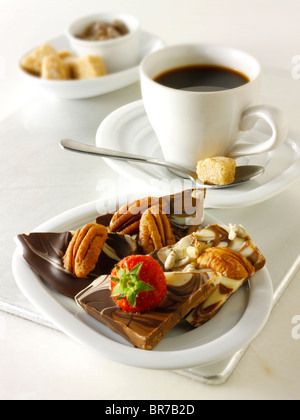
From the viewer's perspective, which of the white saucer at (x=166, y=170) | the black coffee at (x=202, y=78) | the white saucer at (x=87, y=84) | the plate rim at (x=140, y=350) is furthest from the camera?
the white saucer at (x=87, y=84)

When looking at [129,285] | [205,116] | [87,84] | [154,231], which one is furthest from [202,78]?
[129,285]

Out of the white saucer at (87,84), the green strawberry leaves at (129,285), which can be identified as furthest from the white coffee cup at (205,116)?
the green strawberry leaves at (129,285)

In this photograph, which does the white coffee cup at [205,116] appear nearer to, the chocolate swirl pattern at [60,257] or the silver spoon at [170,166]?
the silver spoon at [170,166]

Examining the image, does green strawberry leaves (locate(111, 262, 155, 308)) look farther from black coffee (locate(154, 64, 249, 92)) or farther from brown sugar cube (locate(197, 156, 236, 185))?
black coffee (locate(154, 64, 249, 92))

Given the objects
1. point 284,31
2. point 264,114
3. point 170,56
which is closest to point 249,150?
point 264,114

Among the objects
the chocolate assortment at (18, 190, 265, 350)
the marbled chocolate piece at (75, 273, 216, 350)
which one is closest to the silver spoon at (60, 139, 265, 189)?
the chocolate assortment at (18, 190, 265, 350)

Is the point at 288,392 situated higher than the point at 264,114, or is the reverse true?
the point at 264,114

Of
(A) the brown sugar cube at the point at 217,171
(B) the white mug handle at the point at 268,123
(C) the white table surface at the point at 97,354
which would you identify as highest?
(B) the white mug handle at the point at 268,123

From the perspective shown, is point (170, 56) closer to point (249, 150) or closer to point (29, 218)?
point (249, 150)
